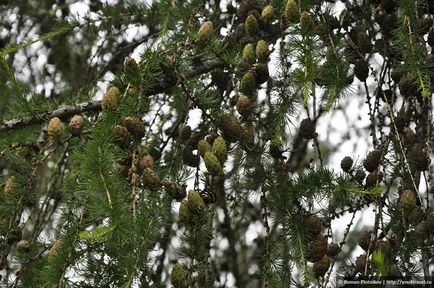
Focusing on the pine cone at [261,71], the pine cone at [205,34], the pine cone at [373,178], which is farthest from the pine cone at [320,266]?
the pine cone at [205,34]

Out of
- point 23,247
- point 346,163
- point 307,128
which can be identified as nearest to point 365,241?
point 346,163

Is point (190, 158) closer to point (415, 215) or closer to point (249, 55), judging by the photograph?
point (249, 55)

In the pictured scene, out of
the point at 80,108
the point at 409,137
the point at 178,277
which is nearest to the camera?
the point at 178,277

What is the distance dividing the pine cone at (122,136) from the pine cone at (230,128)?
0.20 meters

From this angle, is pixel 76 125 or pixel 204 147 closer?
pixel 204 147

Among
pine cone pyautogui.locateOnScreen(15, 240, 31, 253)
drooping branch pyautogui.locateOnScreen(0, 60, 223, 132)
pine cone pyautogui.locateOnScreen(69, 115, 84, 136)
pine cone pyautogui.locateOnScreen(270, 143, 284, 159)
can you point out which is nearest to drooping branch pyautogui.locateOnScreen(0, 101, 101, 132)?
drooping branch pyautogui.locateOnScreen(0, 60, 223, 132)

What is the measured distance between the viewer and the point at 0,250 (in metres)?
1.38

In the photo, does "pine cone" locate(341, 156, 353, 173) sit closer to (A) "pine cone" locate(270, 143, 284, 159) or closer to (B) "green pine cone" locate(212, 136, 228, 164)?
(A) "pine cone" locate(270, 143, 284, 159)

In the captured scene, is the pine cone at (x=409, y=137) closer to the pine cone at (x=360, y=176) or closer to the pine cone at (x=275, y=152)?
the pine cone at (x=360, y=176)

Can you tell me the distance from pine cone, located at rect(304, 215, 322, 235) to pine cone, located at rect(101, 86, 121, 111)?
45 centimetres

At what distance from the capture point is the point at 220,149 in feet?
3.84

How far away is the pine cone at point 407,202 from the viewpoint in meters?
1.28

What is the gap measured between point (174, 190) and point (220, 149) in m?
0.12

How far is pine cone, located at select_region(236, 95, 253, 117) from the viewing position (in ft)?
4.26
